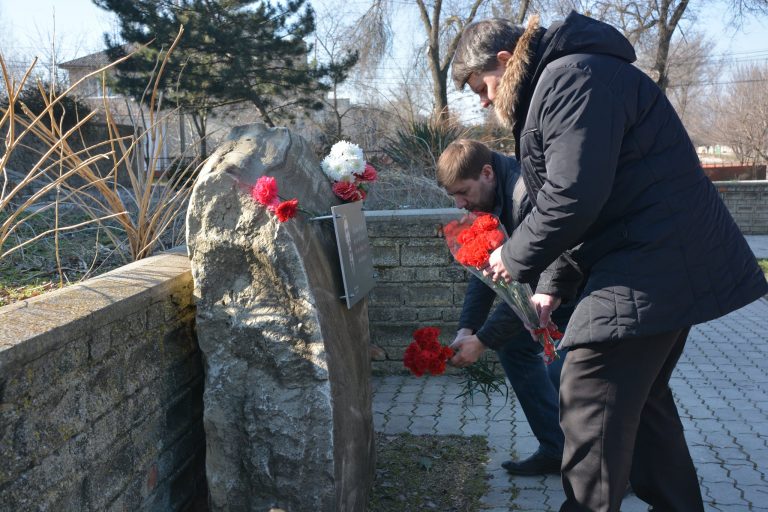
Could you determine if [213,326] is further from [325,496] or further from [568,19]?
[568,19]

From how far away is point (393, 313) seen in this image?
575cm

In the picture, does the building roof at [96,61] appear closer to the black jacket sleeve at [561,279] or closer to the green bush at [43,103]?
the green bush at [43,103]

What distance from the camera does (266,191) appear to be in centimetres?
275

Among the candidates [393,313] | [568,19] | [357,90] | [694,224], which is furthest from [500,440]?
[357,90]

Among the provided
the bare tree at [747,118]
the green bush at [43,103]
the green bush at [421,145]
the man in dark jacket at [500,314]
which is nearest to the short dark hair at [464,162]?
the man in dark jacket at [500,314]

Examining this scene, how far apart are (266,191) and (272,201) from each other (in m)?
0.04

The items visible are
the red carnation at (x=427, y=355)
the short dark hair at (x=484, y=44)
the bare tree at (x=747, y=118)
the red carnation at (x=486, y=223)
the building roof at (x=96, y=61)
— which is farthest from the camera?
the bare tree at (x=747, y=118)

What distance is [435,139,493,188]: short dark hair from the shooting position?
3.29 meters

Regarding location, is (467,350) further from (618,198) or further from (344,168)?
Answer: (618,198)

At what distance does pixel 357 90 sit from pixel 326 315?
14288 mm

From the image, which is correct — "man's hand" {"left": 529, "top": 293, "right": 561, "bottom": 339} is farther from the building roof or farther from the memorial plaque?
the building roof

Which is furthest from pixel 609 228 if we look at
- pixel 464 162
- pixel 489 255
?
pixel 464 162

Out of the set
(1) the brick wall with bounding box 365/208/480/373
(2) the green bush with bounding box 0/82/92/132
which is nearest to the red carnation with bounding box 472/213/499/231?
(1) the brick wall with bounding box 365/208/480/373

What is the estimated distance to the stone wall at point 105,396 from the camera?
2.13 meters
